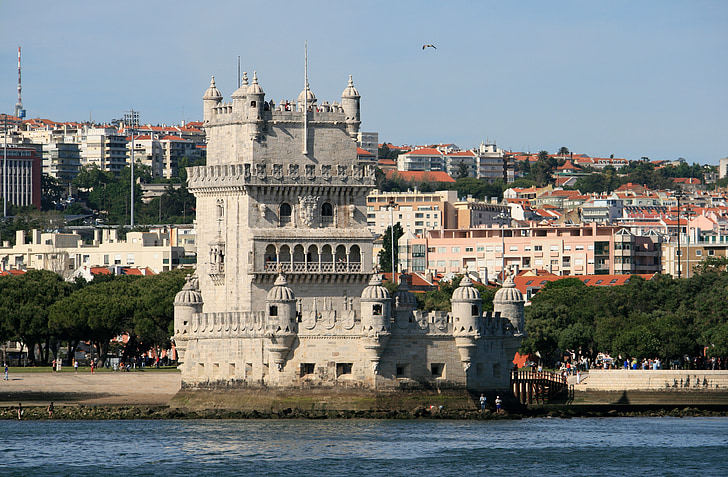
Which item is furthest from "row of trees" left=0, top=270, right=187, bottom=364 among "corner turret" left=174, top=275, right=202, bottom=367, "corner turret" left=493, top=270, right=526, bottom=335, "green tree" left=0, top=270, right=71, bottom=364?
"corner turret" left=493, top=270, right=526, bottom=335

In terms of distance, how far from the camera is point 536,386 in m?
94.2

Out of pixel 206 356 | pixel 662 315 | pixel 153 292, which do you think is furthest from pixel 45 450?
pixel 662 315

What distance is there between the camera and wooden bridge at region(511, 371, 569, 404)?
90.8 m

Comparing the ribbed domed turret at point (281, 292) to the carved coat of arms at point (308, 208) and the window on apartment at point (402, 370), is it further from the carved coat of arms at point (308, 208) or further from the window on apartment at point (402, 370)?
the window on apartment at point (402, 370)

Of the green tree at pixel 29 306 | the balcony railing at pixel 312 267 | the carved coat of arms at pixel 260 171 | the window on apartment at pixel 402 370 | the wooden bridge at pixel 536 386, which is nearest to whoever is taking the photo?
the window on apartment at pixel 402 370

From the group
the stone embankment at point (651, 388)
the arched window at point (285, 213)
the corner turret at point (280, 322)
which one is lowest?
the stone embankment at point (651, 388)

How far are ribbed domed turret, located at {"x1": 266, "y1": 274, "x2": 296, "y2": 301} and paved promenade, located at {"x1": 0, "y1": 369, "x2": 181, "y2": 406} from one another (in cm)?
1111

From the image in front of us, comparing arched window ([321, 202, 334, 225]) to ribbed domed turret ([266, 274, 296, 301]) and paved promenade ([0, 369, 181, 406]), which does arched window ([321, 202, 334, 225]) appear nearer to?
ribbed domed turret ([266, 274, 296, 301])

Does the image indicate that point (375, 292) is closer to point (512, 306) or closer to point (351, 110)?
point (512, 306)

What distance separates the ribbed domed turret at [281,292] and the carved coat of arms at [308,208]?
5796 mm

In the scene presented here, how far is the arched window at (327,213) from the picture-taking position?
88562 mm

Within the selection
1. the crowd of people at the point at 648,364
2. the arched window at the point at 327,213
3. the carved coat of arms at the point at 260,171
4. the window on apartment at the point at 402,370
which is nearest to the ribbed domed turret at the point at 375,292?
the window on apartment at the point at 402,370

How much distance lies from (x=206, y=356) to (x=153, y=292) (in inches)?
1025

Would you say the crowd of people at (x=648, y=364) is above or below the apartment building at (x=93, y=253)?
below
